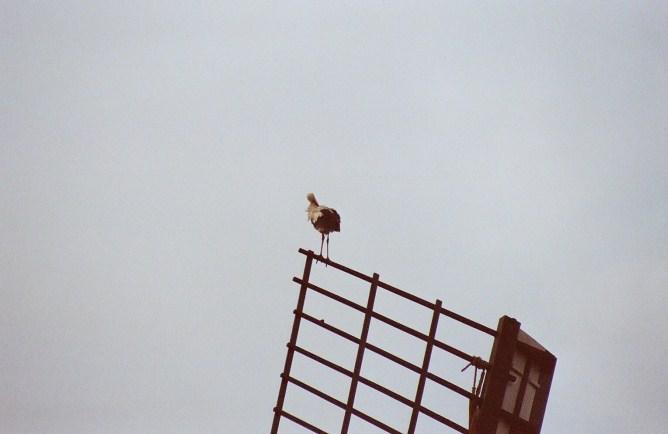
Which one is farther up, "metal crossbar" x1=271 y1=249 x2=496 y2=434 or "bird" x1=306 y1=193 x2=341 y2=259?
"bird" x1=306 y1=193 x2=341 y2=259

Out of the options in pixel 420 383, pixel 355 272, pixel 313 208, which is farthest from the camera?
pixel 313 208

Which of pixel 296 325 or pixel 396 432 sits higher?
pixel 296 325

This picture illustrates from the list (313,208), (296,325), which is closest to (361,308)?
(296,325)

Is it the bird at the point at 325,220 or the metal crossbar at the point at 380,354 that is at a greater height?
the bird at the point at 325,220

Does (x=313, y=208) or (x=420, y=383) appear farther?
(x=313, y=208)

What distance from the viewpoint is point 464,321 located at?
485cm

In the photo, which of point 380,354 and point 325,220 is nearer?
point 380,354

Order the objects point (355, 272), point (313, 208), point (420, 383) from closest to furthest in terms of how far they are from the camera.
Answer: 1. point (420, 383)
2. point (355, 272)
3. point (313, 208)

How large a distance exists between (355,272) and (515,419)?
1907 mm

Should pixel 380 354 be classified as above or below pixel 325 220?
below

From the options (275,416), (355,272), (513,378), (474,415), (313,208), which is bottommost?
(275,416)

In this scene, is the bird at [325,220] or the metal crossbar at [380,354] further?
the bird at [325,220]

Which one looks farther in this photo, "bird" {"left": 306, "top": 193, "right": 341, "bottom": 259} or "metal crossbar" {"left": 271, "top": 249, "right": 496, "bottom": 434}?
"bird" {"left": 306, "top": 193, "right": 341, "bottom": 259}

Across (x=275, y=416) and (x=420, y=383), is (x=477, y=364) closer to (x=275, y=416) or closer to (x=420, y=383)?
(x=420, y=383)
